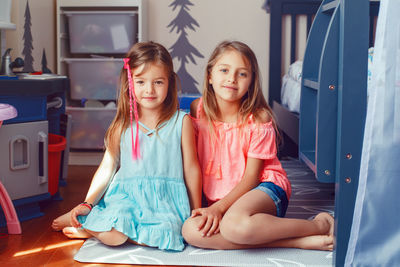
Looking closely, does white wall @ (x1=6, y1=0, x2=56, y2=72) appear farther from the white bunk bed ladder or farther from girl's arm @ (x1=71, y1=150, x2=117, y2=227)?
the white bunk bed ladder

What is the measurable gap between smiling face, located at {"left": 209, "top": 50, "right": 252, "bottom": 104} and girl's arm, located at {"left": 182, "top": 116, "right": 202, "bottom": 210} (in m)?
0.16

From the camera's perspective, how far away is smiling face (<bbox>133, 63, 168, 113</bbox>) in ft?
5.24

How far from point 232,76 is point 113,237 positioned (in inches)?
23.9

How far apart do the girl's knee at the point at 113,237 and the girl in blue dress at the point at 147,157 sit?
0.12 ft

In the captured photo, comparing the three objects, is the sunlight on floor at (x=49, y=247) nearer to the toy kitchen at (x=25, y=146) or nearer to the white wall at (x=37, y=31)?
the toy kitchen at (x=25, y=146)

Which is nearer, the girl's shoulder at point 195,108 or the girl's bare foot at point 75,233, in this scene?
the girl's bare foot at point 75,233

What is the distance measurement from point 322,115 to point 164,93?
21.0 inches

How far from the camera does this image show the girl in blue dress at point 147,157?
61.4 inches

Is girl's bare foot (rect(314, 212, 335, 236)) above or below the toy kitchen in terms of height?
below

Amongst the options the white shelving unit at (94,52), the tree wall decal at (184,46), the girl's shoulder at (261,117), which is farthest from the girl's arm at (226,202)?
the tree wall decal at (184,46)

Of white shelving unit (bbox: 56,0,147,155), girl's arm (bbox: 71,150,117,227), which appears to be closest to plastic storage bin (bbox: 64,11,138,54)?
white shelving unit (bbox: 56,0,147,155)

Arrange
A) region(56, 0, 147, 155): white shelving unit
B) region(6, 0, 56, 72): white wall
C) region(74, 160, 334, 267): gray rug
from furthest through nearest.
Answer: region(56, 0, 147, 155): white shelving unit → region(6, 0, 56, 72): white wall → region(74, 160, 334, 267): gray rug

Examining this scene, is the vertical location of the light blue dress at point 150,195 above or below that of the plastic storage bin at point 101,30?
below

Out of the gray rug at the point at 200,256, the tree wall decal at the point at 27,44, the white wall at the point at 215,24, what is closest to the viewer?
the gray rug at the point at 200,256
